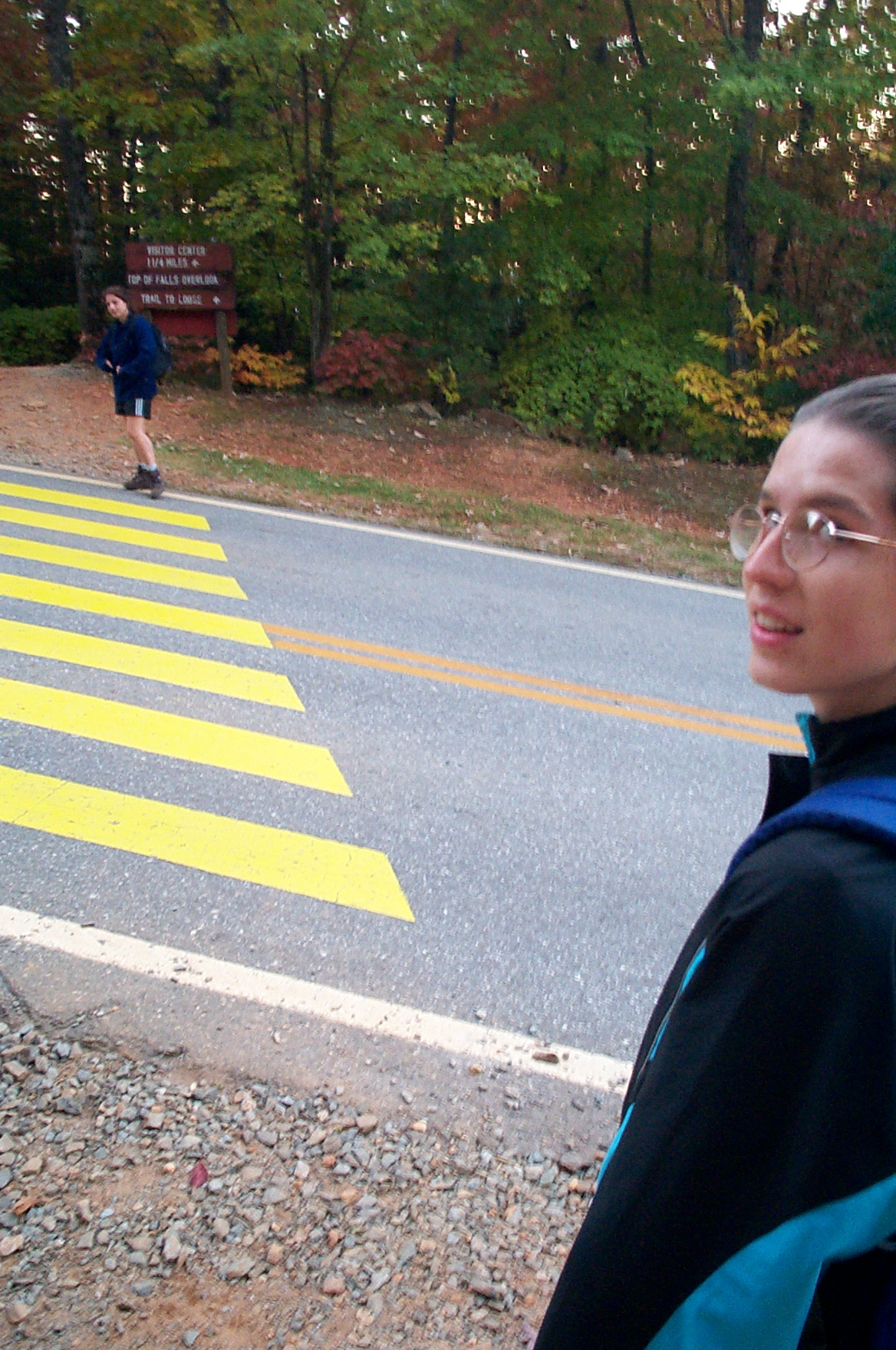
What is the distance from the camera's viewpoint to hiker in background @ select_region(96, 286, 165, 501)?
33.3 ft

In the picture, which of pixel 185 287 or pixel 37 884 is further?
pixel 185 287

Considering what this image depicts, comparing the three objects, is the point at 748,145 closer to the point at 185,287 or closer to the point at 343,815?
the point at 185,287

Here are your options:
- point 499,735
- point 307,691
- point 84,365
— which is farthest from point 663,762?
point 84,365

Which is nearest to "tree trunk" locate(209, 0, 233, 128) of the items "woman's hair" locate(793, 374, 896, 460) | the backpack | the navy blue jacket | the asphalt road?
the backpack

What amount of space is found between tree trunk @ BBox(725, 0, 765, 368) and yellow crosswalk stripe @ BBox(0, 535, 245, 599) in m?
10.4

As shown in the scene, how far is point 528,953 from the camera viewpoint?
12.2 feet

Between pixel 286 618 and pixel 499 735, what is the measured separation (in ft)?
7.28

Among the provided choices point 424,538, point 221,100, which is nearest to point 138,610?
point 424,538

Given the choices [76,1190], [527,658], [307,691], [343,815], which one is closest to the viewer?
[76,1190]

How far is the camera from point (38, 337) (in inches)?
806

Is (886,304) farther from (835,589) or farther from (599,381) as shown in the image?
(835,589)

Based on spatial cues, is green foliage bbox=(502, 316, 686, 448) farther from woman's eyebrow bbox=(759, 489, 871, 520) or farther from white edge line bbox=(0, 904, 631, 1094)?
woman's eyebrow bbox=(759, 489, 871, 520)

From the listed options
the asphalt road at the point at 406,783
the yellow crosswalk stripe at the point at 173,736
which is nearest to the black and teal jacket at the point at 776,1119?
the asphalt road at the point at 406,783

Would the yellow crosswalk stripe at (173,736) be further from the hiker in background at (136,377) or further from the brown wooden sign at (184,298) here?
the brown wooden sign at (184,298)
